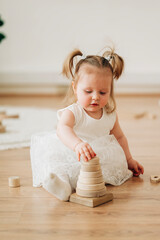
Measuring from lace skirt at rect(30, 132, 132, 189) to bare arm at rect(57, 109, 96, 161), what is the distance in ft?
0.27

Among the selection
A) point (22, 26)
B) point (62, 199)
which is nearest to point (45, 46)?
point (22, 26)

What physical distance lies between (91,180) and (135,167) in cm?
34

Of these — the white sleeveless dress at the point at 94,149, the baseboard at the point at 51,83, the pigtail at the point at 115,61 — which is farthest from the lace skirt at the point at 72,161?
the baseboard at the point at 51,83

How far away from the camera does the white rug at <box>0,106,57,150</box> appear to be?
74.6 inches

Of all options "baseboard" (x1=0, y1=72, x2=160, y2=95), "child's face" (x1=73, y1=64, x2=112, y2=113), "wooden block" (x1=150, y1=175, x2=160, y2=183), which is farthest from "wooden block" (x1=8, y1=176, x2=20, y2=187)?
"baseboard" (x1=0, y1=72, x2=160, y2=95)

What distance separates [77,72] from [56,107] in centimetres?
194

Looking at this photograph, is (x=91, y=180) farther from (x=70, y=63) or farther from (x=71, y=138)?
(x=70, y=63)

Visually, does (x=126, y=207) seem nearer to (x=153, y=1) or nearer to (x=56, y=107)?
(x=56, y=107)

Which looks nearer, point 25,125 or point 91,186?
point 91,186

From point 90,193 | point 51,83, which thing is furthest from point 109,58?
point 51,83

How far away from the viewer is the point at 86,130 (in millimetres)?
1271

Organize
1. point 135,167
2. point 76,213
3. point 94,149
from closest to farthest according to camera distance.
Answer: point 76,213, point 94,149, point 135,167

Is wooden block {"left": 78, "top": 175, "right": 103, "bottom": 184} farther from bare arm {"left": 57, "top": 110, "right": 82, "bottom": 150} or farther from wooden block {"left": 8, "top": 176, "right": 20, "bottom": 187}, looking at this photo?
wooden block {"left": 8, "top": 176, "right": 20, "bottom": 187}

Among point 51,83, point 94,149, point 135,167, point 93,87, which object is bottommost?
point 51,83
